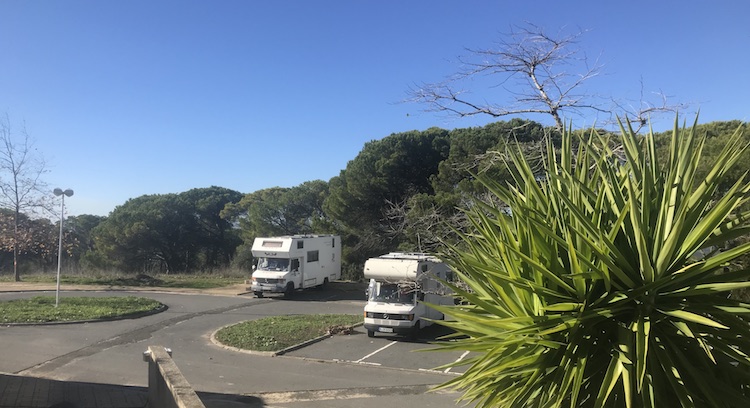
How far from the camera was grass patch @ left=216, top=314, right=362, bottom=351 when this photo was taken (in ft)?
51.0

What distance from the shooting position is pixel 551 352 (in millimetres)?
3039

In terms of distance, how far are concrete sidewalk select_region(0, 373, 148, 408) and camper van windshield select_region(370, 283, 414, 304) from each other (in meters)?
8.27

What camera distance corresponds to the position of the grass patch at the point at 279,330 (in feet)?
51.0

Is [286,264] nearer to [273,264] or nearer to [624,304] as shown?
[273,264]

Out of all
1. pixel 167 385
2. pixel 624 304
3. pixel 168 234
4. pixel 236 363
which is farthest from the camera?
pixel 168 234

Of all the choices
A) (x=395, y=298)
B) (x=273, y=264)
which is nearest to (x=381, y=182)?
(x=273, y=264)

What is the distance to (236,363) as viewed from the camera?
43.8ft

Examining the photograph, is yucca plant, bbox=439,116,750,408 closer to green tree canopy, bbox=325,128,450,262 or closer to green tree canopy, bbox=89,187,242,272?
green tree canopy, bbox=325,128,450,262

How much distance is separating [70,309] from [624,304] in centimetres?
2259

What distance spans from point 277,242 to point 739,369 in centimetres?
2560

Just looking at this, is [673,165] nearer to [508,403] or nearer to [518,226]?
[518,226]

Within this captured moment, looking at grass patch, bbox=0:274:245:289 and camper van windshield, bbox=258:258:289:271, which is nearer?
camper van windshield, bbox=258:258:289:271

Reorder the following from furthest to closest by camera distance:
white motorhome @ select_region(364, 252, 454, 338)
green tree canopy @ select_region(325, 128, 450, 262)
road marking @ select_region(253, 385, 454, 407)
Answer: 1. green tree canopy @ select_region(325, 128, 450, 262)
2. white motorhome @ select_region(364, 252, 454, 338)
3. road marking @ select_region(253, 385, 454, 407)

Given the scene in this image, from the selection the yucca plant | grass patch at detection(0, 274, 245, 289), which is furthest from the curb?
grass patch at detection(0, 274, 245, 289)
